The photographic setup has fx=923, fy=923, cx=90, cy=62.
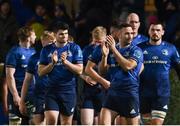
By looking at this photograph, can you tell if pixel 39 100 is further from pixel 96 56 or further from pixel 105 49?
pixel 105 49

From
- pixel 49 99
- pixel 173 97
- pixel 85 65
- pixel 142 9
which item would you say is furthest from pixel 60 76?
pixel 142 9

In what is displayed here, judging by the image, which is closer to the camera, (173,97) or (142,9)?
(173,97)

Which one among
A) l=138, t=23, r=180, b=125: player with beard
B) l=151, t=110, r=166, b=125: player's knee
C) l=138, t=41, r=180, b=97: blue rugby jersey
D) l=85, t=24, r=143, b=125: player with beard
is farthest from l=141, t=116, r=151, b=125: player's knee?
l=85, t=24, r=143, b=125: player with beard

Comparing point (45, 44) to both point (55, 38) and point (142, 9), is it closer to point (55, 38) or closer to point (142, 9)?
point (55, 38)

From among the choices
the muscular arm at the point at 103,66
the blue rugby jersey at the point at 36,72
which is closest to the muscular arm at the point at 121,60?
the muscular arm at the point at 103,66

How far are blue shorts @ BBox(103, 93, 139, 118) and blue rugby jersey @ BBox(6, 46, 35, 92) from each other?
2260 mm

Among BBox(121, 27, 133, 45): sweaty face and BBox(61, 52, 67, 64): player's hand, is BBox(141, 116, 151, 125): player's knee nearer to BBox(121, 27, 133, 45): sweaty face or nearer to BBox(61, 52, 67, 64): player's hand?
BBox(121, 27, 133, 45): sweaty face

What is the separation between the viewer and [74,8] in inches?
874

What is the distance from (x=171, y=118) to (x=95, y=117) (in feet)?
4.79

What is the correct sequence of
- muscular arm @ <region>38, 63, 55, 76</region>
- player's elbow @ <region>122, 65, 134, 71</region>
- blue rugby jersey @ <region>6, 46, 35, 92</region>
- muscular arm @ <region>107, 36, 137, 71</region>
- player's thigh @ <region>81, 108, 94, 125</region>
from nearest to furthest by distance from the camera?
muscular arm @ <region>107, 36, 137, 71</region>, player's elbow @ <region>122, 65, 134, 71</region>, muscular arm @ <region>38, 63, 55, 76</region>, blue rugby jersey @ <region>6, 46, 35, 92</region>, player's thigh @ <region>81, 108, 94, 125</region>

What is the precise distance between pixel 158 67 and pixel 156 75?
141 millimetres

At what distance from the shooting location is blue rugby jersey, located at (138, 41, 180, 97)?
15.5m

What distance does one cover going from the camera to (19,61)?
16250mm

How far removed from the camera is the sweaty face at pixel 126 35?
1456cm
